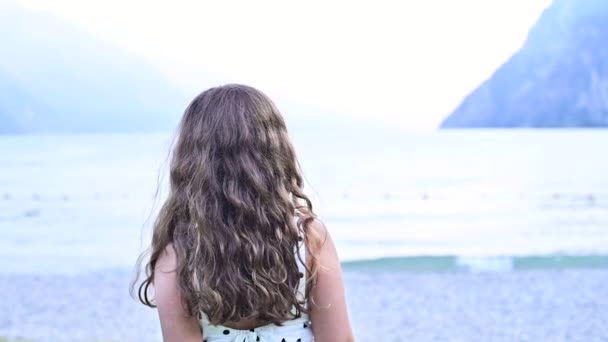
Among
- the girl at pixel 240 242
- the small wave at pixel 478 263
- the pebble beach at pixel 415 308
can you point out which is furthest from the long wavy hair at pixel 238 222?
the small wave at pixel 478 263

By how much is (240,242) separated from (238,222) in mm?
40

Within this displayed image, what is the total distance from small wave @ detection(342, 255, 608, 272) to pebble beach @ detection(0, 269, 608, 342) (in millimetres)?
945

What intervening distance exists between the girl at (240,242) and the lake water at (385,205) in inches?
7.8

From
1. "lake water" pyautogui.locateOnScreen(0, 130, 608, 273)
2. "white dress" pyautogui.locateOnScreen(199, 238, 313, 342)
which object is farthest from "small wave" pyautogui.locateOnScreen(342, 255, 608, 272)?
"white dress" pyautogui.locateOnScreen(199, 238, 313, 342)

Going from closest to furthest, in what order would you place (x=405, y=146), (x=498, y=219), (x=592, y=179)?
(x=498, y=219) → (x=592, y=179) → (x=405, y=146)

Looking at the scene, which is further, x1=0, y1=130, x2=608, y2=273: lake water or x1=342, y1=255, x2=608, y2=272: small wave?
x1=0, y1=130, x2=608, y2=273: lake water

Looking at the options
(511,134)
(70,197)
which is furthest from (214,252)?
(511,134)

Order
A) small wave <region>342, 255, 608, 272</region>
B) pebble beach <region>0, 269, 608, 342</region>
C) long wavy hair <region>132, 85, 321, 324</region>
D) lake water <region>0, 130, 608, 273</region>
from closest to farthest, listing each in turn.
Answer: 1. long wavy hair <region>132, 85, 321, 324</region>
2. pebble beach <region>0, 269, 608, 342</region>
3. small wave <region>342, 255, 608, 272</region>
4. lake water <region>0, 130, 608, 273</region>

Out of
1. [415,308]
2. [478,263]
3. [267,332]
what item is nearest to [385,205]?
[478,263]

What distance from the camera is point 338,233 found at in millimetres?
17500

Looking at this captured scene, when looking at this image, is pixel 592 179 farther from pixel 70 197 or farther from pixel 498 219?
pixel 70 197

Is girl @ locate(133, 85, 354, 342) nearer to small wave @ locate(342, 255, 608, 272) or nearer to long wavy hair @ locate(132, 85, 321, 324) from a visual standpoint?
long wavy hair @ locate(132, 85, 321, 324)

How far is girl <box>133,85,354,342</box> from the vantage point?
1496mm

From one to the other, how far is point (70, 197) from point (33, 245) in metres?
11.5
